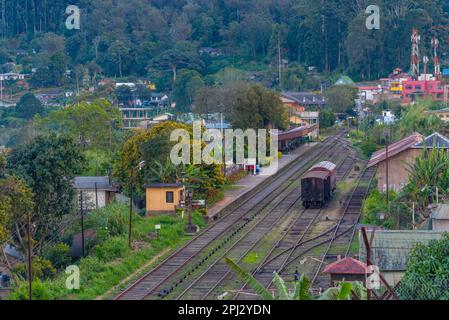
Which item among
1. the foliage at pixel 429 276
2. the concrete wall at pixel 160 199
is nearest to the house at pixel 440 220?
the foliage at pixel 429 276

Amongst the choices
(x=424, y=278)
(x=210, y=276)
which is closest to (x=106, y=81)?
(x=210, y=276)

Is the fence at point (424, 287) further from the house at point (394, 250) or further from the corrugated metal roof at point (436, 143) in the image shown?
the corrugated metal roof at point (436, 143)

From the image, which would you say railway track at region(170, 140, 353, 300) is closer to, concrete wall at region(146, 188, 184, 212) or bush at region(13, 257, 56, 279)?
concrete wall at region(146, 188, 184, 212)

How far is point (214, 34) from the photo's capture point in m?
105

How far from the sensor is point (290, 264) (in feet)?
67.5

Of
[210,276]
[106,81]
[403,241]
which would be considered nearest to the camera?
[403,241]

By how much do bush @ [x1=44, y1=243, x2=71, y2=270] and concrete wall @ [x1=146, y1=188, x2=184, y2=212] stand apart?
5691mm

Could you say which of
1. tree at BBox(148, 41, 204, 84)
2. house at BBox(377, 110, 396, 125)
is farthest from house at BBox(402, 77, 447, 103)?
tree at BBox(148, 41, 204, 84)

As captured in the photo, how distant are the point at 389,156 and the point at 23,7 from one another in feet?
292

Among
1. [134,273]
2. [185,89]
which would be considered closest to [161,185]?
[134,273]

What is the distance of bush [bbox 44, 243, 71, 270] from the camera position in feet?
72.7

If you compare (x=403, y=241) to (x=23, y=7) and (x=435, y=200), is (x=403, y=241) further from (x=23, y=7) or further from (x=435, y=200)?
(x=23, y=7)

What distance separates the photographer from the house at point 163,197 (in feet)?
91.0
